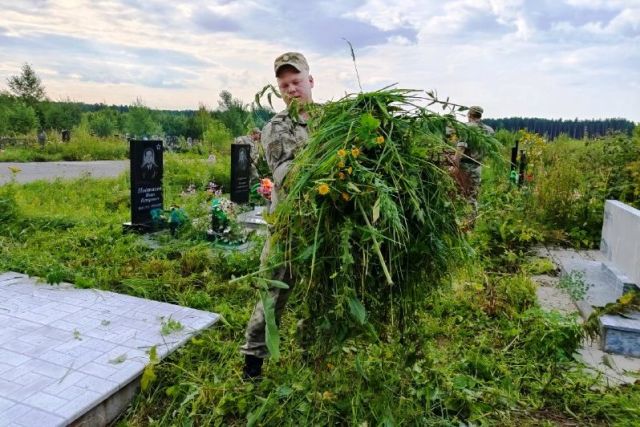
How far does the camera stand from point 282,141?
8.27 ft

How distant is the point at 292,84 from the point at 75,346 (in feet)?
7.11

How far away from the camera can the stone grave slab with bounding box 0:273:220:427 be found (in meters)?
2.49

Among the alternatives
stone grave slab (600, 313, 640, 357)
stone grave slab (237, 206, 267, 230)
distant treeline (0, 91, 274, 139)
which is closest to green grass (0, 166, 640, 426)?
stone grave slab (600, 313, 640, 357)

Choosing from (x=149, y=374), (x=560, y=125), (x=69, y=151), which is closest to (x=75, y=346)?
(x=149, y=374)

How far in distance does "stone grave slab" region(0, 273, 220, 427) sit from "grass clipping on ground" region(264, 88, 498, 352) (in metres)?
1.37

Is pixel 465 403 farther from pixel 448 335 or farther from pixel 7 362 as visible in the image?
pixel 7 362

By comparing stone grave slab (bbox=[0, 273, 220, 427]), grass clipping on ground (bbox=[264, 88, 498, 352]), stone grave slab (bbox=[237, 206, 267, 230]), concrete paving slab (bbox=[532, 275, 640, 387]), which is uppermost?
grass clipping on ground (bbox=[264, 88, 498, 352])

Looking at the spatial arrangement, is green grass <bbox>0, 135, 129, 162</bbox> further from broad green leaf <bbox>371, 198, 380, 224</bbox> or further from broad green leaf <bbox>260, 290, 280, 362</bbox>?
broad green leaf <bbox>371, 198, 380, 224</bbox>

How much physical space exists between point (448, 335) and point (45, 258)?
155 inches

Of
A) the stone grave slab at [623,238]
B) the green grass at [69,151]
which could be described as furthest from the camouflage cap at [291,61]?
the green grass at [69,151]

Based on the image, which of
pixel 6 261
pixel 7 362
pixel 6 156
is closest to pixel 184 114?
pixel 6 156

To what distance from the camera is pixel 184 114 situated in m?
36.2

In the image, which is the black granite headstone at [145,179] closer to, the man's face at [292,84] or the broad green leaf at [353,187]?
the man's face at [292,84]

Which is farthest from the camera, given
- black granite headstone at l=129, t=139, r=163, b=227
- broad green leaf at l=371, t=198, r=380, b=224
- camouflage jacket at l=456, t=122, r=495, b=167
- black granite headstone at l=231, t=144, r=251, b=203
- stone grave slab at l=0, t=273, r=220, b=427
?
black granite headstone at l=231, t=144, r=251, b=203
